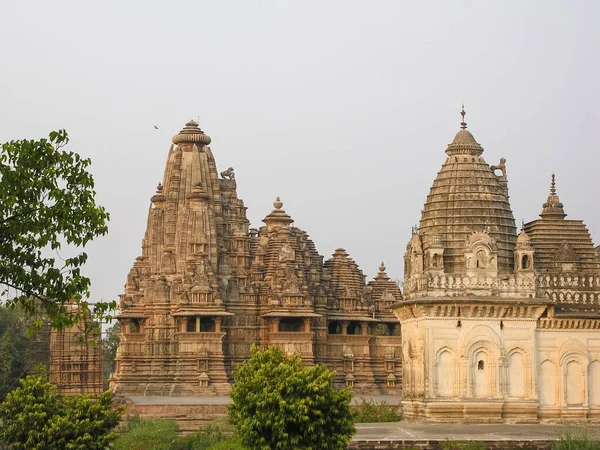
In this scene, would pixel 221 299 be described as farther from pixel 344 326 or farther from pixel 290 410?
pixel 290 410

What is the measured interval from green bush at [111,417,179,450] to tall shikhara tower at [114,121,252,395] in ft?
74.1

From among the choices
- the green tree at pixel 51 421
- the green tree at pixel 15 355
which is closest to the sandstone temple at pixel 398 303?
the green tree at pixel 15 355

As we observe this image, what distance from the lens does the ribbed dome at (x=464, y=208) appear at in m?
41.2

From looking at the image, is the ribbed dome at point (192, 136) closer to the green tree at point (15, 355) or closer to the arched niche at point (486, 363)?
the green tree at point (15, 355)

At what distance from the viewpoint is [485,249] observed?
133 ft

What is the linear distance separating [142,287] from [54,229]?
47.0m

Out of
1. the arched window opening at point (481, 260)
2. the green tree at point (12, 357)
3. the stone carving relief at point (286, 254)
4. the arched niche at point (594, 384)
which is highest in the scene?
the stone carving relief at point (286, 254)

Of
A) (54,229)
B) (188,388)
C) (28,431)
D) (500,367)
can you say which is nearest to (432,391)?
(500,367)

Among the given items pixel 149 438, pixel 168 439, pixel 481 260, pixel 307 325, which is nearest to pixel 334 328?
pixel 307 325

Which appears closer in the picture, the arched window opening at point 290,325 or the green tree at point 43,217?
the green tree at point 43,217

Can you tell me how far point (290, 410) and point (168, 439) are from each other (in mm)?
6510

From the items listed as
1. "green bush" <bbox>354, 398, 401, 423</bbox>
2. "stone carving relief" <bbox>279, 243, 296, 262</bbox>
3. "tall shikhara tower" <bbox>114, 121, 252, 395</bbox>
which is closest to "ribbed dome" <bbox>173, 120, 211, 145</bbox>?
"tall shikhara tower" <bbox>114, 121, 252, 395</bbox>

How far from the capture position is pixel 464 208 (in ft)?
137

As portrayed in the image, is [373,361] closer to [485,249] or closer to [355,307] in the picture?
[355,307]
